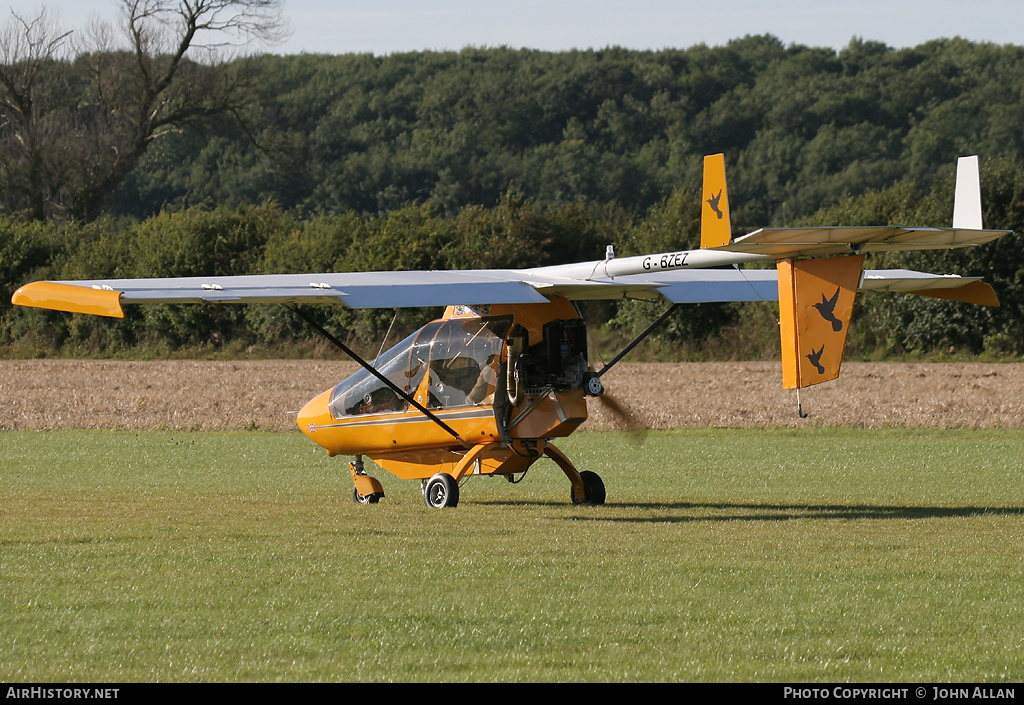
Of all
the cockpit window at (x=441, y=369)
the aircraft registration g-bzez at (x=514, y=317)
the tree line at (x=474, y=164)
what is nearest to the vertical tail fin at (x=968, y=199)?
the aircraft registration g-bzez at (x=514, y=317)

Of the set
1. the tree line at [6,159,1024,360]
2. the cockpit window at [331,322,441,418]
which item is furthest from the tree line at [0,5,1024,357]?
the cockpit window at [331,322,441,418]

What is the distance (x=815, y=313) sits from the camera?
1062 cm

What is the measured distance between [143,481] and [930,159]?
73994mm

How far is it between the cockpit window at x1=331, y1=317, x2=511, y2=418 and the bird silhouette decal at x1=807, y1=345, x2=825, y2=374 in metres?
3.94

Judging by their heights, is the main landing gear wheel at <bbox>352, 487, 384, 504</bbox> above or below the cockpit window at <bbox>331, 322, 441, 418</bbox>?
below

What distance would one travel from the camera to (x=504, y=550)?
34.3 feet

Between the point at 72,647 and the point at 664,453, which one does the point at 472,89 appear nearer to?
the point at 664,453

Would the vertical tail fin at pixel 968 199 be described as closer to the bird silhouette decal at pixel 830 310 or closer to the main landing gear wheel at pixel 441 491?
the bird silhouette decal at pixel 830 310

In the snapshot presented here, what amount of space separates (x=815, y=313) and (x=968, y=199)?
1.61 m

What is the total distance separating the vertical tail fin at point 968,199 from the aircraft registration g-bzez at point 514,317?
13 millimetres

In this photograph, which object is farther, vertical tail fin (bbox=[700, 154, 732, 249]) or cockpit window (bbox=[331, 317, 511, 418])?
cockpit window (bbox=[331, 317, 511, 418])

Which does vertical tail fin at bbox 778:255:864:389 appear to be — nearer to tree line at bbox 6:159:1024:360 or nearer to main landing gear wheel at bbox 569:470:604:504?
main landing gear wheel at bbox 569:470:604:504

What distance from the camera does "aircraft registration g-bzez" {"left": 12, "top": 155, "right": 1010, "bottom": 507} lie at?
34.7ft

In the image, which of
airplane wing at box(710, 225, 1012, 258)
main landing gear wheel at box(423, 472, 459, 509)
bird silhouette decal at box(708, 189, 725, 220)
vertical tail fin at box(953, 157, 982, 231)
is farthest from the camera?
main landing gear wheel at box(423, 472, 459, 509)
